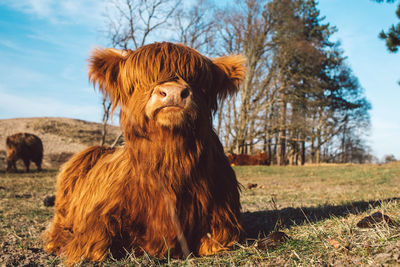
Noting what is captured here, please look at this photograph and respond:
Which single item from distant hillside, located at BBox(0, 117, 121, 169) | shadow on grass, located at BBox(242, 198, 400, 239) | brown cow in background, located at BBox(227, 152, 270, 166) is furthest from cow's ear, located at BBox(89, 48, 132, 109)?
distant hillside, located at BBox(0, 117, 121, 169)

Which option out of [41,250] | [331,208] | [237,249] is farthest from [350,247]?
[41,250]

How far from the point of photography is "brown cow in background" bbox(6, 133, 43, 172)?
15016 millimetres

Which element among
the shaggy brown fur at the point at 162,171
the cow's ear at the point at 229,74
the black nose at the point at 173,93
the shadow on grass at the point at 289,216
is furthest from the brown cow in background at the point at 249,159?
the black nose at the point at 173,93

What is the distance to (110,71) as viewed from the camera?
272 cm

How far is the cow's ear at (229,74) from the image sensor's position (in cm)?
286

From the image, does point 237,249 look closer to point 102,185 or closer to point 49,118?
point 102,185

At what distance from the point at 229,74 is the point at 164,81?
774mm

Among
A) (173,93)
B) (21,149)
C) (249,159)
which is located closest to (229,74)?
(173,93)

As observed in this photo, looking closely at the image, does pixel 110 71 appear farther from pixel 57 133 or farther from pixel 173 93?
pixel 57 133

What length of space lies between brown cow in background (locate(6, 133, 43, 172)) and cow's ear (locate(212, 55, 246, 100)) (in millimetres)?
14699

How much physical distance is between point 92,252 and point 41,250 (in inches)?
35.3

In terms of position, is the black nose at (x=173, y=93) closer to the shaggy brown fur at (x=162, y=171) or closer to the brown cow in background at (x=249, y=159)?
the shaggy brown fur at (x=162, y=171)

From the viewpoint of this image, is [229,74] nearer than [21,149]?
Yes

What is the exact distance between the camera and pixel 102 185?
2816 mm
